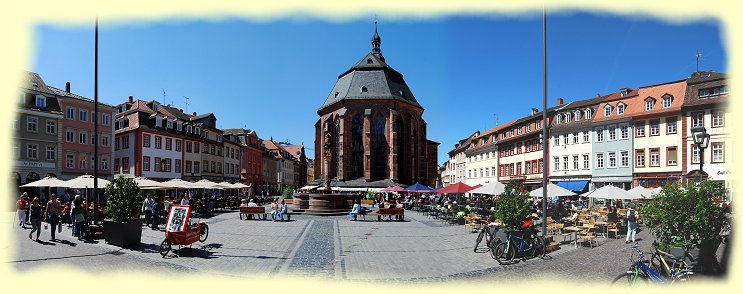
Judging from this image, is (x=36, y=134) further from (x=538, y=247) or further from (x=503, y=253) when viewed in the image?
(x=538, y=247)

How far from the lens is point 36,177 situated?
130ft

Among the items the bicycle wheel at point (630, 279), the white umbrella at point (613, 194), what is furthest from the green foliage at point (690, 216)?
the white umbrella at point (613, 194)

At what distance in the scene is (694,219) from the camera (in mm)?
8883

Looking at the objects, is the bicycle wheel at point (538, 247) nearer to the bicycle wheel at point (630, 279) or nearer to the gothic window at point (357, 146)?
the bicycle wheel at point (630, 279)

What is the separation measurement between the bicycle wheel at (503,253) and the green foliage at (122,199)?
11.1 metres

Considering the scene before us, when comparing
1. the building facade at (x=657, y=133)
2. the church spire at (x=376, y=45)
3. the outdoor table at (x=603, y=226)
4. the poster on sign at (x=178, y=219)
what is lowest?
the outdoor table at (x=603, y=226)

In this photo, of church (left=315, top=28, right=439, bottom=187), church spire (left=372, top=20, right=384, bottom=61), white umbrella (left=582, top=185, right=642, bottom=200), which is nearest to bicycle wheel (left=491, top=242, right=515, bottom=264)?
white umbrella (left=582, top=185, right=642, bottom=200)

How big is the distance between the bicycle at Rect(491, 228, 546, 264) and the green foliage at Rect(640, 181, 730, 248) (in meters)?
2.96

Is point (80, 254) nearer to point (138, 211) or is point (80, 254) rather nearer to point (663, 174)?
point (138, 211)

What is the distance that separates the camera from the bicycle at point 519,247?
436 inches

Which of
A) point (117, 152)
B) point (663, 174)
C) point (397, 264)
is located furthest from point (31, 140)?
point (663, 174)

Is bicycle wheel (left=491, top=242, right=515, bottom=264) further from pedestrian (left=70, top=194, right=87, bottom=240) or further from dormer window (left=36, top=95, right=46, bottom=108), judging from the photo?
dormer window (left=36, top=95, right=46, bottom=108)

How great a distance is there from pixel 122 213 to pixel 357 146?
43727 mm

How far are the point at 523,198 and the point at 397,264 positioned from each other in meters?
3.97
